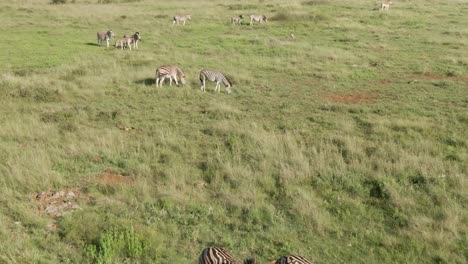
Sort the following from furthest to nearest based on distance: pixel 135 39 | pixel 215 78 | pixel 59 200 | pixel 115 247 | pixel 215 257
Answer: pixel 135 39, pixel 215 78, pixel 59 200, pixel 115 247, pixel 215 257

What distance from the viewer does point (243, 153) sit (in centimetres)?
1153

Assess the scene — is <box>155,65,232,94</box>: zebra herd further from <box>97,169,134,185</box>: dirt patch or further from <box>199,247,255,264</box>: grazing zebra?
<box>199,247,255,264</box>: grazing zebra

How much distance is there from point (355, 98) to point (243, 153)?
25.2 feet

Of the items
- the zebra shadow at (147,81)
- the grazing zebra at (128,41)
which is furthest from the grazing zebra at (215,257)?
the grazing zebra at (128,41)

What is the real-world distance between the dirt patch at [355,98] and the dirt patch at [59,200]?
Result: 10.9 m

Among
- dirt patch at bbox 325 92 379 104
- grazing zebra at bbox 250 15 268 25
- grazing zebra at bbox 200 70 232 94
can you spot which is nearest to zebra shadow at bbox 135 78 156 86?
grazing zebra at bbox 200 70 232 94

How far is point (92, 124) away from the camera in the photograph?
1417 centimetres

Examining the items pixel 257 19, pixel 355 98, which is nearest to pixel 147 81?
pixel 355 98

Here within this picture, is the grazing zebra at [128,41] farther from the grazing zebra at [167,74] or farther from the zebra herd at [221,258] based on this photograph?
the zebra herd at [221,258]

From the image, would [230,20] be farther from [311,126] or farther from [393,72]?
[311,126]

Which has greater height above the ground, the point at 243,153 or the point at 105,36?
the point at 105,36

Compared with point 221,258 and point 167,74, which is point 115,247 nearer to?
point 221,258

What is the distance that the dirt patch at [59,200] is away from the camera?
28.1 ft

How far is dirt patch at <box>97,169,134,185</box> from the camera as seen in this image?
9.89 metres
